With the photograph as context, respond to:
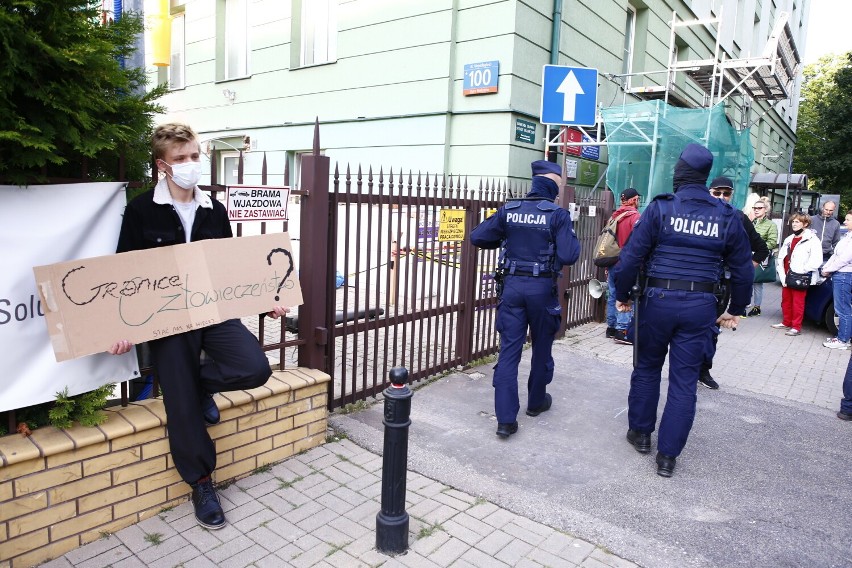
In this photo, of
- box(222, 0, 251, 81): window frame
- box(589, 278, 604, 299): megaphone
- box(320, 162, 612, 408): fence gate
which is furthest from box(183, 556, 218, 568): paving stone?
box(222, 0, 251, 81): window frame

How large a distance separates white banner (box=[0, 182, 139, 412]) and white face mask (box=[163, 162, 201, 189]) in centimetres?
28

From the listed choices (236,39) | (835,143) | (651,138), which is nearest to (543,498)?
(651,138)

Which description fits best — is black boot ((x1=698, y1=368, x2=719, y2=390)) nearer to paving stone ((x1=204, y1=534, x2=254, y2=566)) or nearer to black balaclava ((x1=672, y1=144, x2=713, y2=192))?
black balaclava ((x1=672, y1=144, x2=713, y2=192))

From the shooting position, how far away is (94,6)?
2.80m

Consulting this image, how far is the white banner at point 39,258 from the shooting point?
264 centimetres

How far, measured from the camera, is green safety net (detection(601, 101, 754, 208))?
9.81 metres

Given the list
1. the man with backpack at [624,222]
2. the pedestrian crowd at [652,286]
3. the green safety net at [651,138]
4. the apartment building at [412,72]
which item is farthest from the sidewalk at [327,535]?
the green safety net at [651,138]

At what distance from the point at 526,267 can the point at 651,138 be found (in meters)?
7.10

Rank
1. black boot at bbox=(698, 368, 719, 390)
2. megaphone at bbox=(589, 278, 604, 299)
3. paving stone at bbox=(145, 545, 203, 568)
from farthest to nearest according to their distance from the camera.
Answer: megaphone at bbox=(589, 278, 604, 299) < black boot at bbox=(698, 368, 719, 390) < paving stone at bbox=(145, 545, 203, 568)

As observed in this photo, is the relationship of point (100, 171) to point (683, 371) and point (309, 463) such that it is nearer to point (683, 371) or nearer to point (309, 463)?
point (309, 463)

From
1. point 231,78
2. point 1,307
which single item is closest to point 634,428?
point 1,307

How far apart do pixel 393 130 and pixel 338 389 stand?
6.24 meters

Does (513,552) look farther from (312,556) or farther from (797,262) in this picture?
(797,262)

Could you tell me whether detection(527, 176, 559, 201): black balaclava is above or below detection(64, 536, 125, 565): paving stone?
above
